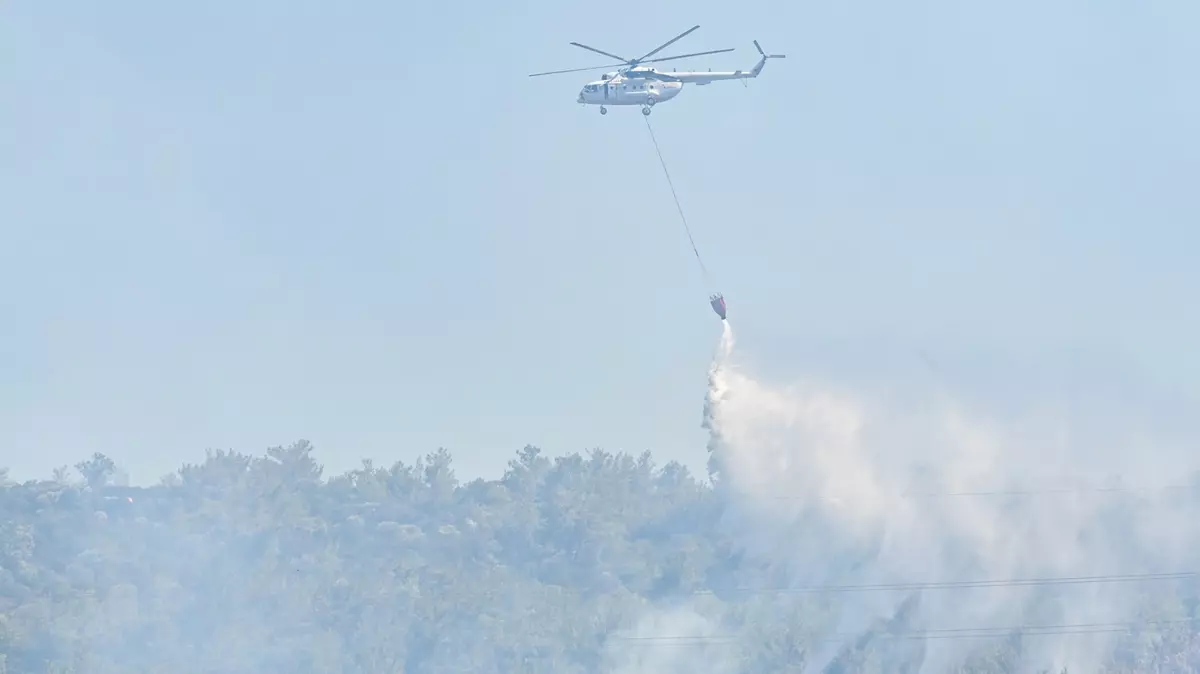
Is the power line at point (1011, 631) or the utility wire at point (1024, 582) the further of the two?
the power line at point (1011, 631)

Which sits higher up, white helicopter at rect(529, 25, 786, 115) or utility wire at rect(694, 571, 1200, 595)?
white helicopter at rect(529, 25, 786, 115)

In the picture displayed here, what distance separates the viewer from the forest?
8962cm

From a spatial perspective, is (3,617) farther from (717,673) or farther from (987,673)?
(987,673)

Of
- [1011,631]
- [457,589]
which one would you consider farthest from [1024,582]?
[457,589]

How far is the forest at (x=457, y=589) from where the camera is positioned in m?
89.6

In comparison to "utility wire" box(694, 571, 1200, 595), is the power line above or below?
below

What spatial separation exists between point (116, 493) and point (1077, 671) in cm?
8293

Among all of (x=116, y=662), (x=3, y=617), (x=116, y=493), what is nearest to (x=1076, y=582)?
(x=116, y=662)

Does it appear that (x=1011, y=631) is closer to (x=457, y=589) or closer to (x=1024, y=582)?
(x=1024, y=582)

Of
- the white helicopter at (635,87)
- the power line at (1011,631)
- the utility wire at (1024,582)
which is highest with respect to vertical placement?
the white helicopter at (635,87)

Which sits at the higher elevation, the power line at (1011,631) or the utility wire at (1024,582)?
the utility wire at (1024,582)

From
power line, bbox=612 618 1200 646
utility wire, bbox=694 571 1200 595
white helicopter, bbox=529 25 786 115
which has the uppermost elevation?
white helicopter, bbox=529 25 786 115

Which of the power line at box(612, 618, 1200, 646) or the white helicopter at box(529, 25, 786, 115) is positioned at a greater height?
the white helicopter at box(529, 25, 786, 115)

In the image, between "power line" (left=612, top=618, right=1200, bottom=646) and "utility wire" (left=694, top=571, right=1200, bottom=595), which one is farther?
"power line" (left=612, top=618, right=1200, bottom=646)
